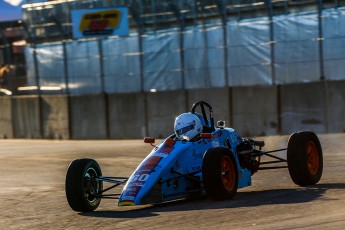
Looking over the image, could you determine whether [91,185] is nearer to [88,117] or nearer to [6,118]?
[88,117]

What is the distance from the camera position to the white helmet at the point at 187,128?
37.9 feet

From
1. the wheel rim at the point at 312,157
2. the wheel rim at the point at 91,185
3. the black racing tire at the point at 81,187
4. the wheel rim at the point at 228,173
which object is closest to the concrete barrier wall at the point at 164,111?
the wheel rim at the point at 312,157

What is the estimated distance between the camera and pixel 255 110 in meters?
23.6

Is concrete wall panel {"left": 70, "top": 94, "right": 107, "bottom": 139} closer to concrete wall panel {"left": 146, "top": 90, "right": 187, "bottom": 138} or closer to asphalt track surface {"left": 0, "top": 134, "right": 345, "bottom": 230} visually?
concrete wall panel {"left": 146, "top": 90, "right": 187, "bottom": 138}

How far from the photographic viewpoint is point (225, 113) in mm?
24266

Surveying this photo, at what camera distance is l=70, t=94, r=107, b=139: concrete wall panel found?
27.4 metres

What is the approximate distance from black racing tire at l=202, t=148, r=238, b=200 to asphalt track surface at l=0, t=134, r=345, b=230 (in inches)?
5.5

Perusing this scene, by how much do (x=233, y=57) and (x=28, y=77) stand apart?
29.8ft

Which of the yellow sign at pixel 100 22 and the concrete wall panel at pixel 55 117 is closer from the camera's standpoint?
the concrete wall panel at pixel 55 117

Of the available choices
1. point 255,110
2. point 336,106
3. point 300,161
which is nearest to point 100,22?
point 255,110

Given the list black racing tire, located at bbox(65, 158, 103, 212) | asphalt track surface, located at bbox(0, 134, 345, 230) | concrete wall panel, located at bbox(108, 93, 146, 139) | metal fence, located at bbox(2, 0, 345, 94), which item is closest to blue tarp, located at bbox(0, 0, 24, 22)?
metal fence, located at bbox(2, 0, 345, 94)

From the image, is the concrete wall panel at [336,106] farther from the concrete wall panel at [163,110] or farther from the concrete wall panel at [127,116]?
the concrete wall panel at [127,116]

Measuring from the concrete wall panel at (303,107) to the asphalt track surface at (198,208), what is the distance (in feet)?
16.4

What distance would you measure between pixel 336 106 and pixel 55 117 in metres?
10.4
